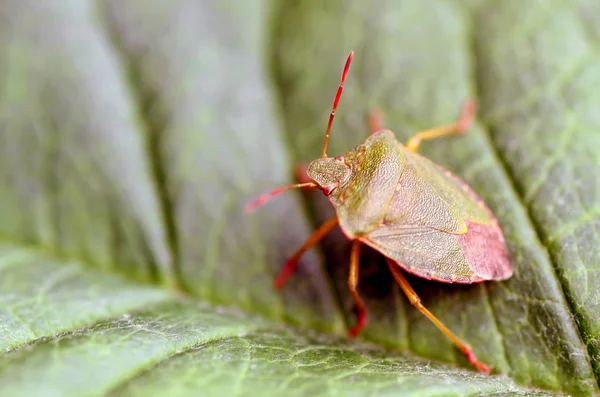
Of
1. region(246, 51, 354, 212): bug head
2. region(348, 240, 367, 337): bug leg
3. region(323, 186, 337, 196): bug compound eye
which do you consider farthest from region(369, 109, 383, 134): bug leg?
region(348, 240, 367, 337): bug leg

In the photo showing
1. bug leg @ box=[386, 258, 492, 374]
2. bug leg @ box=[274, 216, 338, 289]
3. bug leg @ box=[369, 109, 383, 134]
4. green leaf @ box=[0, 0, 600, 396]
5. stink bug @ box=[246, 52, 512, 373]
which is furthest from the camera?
bug leg @ box=[369, 109, 383, 134]

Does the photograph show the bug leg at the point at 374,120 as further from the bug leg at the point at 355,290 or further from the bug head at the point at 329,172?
the bug leg at the point at 355,290

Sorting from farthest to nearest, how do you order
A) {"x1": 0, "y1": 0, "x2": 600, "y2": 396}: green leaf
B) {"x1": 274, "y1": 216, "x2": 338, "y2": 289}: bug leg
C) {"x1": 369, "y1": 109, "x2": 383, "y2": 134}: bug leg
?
1. {"x1": 369, "y1": 109, "x2": 383, "y2": 134}: bug leg
2. {"x1": 274, "y1": 216, "x2": 338, "y2": 289}: bug leg
3. {"x1": 0, "y1": 0, "x2": 600, "y2": 396}: green leaf

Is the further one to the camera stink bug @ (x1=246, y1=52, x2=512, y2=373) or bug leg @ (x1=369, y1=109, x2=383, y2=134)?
bug leg @ (x1=369, y1=109, x2=383, y2=134)

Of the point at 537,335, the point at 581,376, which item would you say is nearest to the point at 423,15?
the point at 537,335

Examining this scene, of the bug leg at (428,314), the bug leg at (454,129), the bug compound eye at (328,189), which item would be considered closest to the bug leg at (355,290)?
the bug leg at (428,314)

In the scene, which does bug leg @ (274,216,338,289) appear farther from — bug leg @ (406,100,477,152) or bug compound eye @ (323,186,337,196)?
bug leg @ (406,100,477,152)

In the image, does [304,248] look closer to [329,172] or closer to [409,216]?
[329,172]

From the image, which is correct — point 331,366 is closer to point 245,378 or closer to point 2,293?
point 245,378
